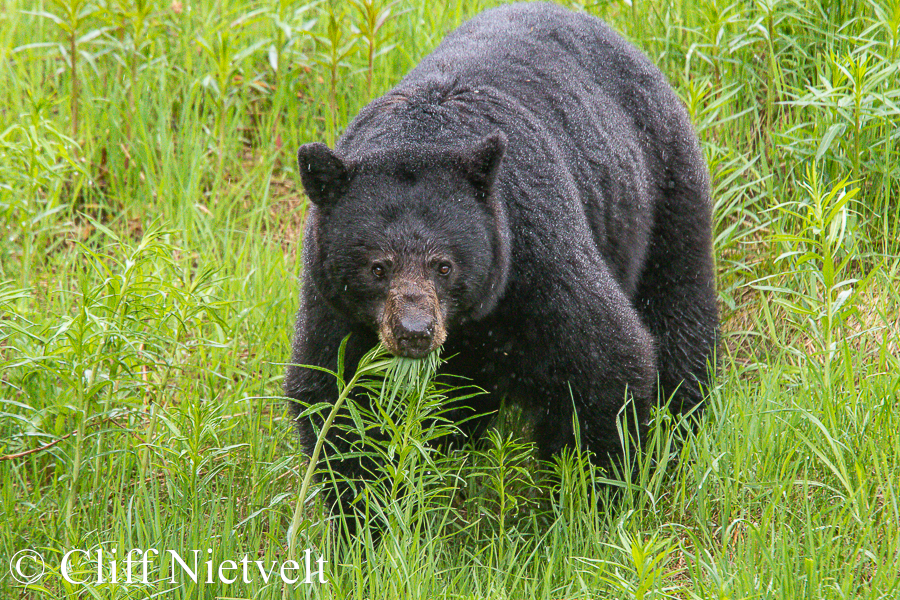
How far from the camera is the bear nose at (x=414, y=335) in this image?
3.49m

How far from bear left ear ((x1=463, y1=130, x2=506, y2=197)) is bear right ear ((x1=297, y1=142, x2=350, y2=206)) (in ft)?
1.55

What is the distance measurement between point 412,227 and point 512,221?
0.47 meters

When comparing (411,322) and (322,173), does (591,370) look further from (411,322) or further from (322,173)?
(322,173)

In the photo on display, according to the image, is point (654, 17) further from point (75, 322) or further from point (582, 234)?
point (75, 322)

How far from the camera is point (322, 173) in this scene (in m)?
3.88

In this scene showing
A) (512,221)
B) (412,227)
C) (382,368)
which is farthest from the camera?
(512,221)

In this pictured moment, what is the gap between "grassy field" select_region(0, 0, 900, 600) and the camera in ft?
12.7

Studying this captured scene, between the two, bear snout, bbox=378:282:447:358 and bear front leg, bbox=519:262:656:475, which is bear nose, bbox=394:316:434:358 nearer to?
bear snout, bbox=378:282:447:358

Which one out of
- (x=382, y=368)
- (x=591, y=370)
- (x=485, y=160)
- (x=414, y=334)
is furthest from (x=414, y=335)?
(x=591, y=370)

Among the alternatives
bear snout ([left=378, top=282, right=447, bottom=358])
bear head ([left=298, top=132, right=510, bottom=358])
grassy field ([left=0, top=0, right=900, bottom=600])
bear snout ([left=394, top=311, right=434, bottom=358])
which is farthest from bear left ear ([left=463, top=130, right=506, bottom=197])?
grassy field ([left=0, top=0, right=900, bottom=600])

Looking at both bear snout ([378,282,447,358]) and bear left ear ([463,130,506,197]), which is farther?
bear left ear ([463,130,506,197])

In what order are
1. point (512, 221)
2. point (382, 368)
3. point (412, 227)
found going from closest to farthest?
point (382, 368) < point (412, 227) < point (512, 221)

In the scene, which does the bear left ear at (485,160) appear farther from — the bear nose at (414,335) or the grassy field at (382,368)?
the grassy field at (382,368)

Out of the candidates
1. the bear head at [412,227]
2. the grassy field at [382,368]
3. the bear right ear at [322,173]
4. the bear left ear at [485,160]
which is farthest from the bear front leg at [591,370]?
the bear right ear at [322,173]
